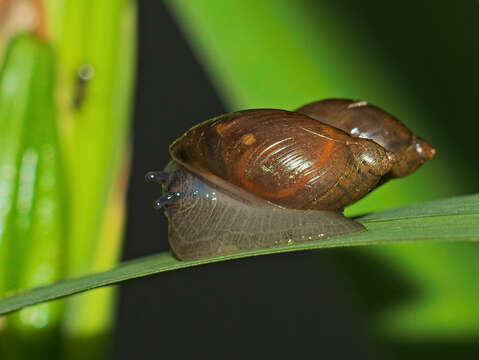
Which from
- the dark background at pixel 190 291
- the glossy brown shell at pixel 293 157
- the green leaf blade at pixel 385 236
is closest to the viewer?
the green leaf blade at pixel 385 236

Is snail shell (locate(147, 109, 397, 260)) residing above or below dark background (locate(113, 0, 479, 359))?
above

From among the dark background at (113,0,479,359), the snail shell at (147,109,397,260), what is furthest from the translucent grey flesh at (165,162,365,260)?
the dark background at (113,0,479,359)

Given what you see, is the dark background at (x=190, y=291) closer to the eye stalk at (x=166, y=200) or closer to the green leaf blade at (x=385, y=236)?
the eye stalk at (x=166, y=200)

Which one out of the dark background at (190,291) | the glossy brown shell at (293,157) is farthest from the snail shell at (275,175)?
the dark background at (190,291)

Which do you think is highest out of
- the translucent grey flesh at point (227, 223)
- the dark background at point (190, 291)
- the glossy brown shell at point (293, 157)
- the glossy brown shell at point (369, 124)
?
the glossy brown shell at point (369, 124)

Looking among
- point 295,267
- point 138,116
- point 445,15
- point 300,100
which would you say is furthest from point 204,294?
point 445,15

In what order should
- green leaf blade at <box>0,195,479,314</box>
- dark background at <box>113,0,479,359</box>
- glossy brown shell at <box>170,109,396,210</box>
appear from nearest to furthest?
green leaf blade at <box>0,195,479,314</box>, glossy brown shell at <box>170,109,396,210</box>, dark background at <box>113,0,479,359</box>

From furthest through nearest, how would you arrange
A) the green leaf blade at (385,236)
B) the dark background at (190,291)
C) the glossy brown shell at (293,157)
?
the dark background at (190,291) < the glossy brown shell at (293,157) < the green leaf blade at (385,236)

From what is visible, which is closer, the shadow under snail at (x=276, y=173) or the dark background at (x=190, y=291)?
the shadow under snail at (x=276, y=173)

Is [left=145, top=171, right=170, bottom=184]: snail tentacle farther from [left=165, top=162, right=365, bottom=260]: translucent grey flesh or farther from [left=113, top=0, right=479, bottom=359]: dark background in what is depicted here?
[left=113, top=0, right=479, bottom=359]: dark background
